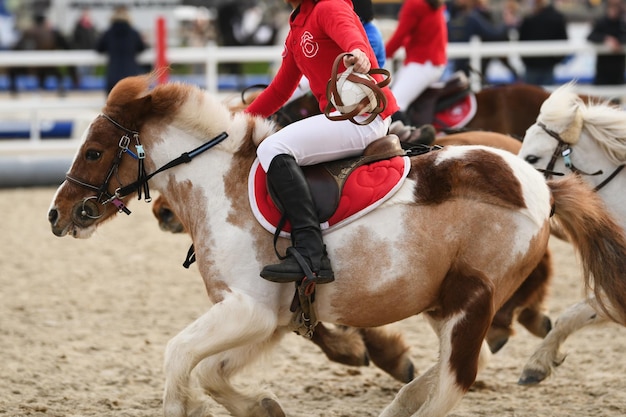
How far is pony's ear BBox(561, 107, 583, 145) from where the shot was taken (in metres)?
5.58

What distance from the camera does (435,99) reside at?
795cm

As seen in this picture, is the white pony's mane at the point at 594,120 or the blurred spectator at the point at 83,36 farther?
the blurred spectator at the point at 83,36

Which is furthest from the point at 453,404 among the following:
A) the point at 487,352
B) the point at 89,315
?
the point at 89,315

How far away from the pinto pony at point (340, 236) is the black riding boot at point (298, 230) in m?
0.11

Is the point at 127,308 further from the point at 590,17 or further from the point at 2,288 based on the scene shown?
the point at 590,17

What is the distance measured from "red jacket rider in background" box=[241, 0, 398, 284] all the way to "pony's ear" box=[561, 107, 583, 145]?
147 centimetres

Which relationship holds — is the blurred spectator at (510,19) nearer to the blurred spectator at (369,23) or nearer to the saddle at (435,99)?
the saddle at (435,99)

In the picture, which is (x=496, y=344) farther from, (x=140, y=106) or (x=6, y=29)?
(x=6, y=29)

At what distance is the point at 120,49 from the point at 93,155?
30.2 ft

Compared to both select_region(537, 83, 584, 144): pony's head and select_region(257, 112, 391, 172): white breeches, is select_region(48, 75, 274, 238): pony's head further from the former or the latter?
select_region(537, 83, 584, 144): pony's head

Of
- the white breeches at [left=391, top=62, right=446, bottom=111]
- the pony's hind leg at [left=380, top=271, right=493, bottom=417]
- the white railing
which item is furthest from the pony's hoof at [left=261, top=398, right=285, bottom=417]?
the white railing

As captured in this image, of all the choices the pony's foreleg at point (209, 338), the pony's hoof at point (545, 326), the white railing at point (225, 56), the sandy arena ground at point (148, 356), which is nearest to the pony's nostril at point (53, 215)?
the sandy arena ground at point (148, 356)

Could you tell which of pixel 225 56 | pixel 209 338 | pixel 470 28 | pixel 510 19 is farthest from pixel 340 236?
pixel 510 19

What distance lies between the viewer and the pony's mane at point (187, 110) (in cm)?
452
